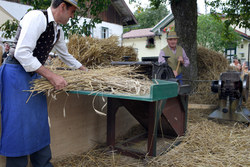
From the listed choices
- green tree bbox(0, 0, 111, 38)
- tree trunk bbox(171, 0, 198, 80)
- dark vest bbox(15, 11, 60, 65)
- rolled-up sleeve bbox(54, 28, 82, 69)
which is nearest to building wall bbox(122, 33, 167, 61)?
tree trunk bbox(171, 0, 198, 80)

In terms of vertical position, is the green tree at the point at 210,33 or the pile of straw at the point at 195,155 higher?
the green tree at the point at 210,33

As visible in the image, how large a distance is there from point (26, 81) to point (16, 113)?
0.93 ft

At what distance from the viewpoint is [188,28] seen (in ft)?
19.3

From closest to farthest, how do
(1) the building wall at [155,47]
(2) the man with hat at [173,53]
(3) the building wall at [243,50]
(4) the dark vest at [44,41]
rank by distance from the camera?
(4) the dark vest at [44,41] → (2) the man with hat at [173,53] → (1) the building wall at [155,47] → (3) the building wall at [243,50]

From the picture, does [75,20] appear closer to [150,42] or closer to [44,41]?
[44,41]

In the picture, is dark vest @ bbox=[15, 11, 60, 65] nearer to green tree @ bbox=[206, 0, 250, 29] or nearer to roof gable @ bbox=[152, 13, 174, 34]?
green tree @ bbox=[206, 0, 250, 29]

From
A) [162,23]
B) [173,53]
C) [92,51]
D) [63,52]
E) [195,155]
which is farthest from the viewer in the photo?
[162,23]

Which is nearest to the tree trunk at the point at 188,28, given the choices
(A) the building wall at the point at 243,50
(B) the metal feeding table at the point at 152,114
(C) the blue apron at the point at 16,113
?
(B) the metal feeding table at the point at 152,114

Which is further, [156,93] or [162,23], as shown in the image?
[162,23]

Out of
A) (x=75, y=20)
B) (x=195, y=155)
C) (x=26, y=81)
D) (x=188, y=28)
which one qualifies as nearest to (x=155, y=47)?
(x=188, y=28)

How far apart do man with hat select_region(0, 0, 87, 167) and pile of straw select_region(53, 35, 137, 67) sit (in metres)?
2.01

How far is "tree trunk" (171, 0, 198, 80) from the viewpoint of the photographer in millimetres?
5875

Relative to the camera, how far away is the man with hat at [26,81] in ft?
5.78

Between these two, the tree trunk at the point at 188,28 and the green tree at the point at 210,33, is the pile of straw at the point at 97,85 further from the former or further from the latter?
the green tree at the point at 210,33
